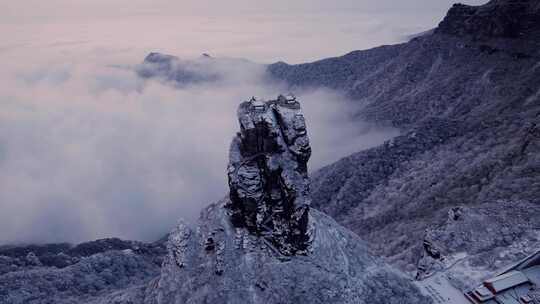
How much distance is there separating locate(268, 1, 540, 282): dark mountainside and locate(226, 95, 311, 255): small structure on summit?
21.1m

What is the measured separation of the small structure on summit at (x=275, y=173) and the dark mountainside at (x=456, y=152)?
21.1 meters

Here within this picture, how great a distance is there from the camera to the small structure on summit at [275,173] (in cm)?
3988

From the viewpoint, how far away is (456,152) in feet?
279

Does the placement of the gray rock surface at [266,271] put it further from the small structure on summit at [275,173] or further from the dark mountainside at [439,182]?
the small structure on summit at [275,173]

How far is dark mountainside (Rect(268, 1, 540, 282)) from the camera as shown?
53.7 meters

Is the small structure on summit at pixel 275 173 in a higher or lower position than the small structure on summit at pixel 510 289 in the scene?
higher

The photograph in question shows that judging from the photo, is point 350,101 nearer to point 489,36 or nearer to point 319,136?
point 319,136

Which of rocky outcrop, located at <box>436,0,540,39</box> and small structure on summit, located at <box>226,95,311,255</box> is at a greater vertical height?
rocky outcrop, located at <box>436,0,540,39</box>

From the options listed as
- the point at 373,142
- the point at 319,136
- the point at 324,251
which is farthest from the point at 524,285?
the point at 319,136

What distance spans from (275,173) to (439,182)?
45174 millimetres

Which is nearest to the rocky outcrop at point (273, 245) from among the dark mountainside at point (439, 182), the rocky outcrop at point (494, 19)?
the dark mountainside at point (439, 182)

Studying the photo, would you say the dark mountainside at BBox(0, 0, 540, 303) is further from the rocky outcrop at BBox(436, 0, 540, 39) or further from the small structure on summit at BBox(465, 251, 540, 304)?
the small structure on summit at BBox(465, 251, 540, 304)

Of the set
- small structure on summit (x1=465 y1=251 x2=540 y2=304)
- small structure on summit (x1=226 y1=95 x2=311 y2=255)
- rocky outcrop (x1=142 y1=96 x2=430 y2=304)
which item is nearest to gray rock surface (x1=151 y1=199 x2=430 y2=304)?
rocky outcrop (x1=142 y1=96 x2=430 y2=304)

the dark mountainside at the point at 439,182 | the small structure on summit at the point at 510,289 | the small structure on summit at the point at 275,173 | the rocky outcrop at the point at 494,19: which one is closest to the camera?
the small structure on summit at the point at 275,173
